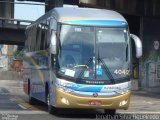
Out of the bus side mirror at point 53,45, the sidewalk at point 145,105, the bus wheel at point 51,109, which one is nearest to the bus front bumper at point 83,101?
the bus side mirror at point 53,45

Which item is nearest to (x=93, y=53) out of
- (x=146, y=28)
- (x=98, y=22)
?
(x=98, y=22)

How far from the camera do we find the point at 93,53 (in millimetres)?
16719

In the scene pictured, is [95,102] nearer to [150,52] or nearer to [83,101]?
[83,101]

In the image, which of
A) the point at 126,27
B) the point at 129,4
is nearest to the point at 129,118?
the point at 126,27

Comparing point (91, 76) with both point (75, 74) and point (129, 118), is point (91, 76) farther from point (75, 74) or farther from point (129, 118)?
point (129, 118)

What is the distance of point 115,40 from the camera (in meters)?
17.1

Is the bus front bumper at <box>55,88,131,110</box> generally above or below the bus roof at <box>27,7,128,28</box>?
below

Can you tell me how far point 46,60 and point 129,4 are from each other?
793 inches

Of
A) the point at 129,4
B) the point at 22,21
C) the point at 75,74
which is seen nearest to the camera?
the point at 75,74

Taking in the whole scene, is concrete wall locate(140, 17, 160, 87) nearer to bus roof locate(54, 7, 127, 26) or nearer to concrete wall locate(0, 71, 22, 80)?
bus roof locate(54, 7, 127, 26)

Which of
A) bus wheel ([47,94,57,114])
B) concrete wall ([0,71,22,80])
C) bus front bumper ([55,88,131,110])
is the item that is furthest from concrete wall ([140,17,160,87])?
concrete wall ([0,71,22,80])

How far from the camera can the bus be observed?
53.7ft

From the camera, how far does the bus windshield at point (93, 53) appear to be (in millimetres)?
16547

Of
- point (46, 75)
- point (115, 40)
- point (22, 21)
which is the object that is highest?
point (115, 40)
